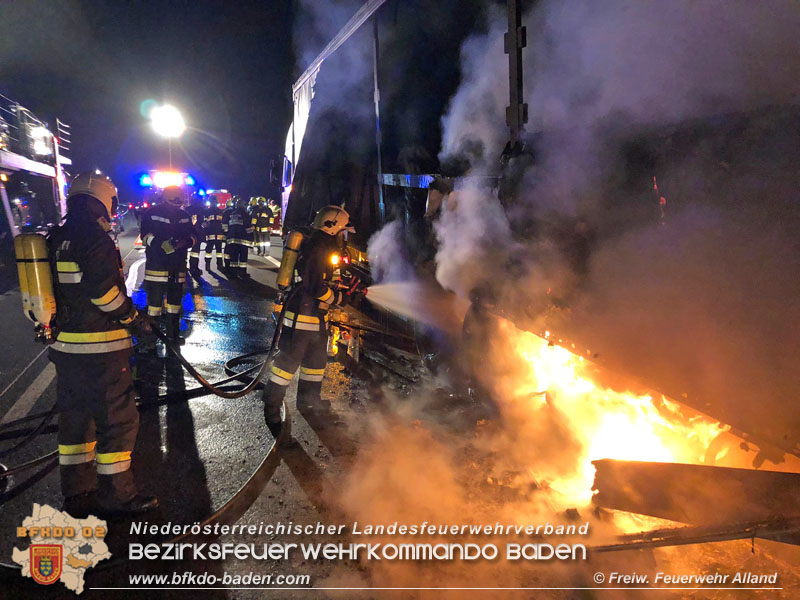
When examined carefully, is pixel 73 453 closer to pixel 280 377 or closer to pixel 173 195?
pixel 280 377

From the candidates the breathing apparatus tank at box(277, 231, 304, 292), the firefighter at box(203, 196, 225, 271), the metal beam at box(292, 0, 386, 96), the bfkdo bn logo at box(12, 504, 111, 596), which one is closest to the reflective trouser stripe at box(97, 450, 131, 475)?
the bfkdo bn logo at box(12, 504, 111, 596)

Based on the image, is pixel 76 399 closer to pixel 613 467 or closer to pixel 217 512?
pixel 217 512

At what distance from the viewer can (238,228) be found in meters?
10.5

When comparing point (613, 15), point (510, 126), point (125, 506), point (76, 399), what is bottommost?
point (125, 506)

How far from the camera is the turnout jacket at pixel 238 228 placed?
10.5 m

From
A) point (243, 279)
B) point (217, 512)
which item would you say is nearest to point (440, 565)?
point (217, 512)

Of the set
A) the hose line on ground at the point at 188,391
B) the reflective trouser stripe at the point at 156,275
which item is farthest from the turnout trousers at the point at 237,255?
the hose line on ground at the point at 188,391

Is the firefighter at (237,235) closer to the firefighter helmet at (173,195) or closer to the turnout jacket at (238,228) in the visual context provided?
the turnout jacket at (238,228)

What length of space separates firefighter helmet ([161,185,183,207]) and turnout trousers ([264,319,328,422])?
10.7 feet

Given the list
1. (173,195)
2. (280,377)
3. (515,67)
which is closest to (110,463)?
(280,377)

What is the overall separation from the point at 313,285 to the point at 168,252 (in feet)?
9.73

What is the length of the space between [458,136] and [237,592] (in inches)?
173

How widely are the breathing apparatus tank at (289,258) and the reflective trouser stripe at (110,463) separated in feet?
6.24

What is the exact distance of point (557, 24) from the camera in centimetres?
354
